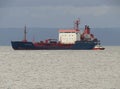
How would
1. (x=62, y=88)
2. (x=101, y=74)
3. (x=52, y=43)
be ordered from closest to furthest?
(x=62, y=88) → (x=101, y=74) → (x=52, y=43)

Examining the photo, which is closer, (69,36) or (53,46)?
(53,46)

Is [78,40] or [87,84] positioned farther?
[78,40]

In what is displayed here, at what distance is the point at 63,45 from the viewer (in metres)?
169

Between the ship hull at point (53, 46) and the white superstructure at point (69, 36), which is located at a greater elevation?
the white superstructure at point (69, 36)

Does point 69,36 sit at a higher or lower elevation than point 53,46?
higher

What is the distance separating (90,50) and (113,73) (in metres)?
93.8

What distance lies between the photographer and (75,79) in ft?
240

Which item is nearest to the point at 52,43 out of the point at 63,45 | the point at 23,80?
the point at 63,45

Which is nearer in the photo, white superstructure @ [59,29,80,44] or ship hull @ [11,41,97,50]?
ship hull @ [11,41,97,50]

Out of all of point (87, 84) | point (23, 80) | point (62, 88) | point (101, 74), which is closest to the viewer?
point (62, 88)

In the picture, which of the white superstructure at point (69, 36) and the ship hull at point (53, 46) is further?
the white superstructure at point (69, 36)

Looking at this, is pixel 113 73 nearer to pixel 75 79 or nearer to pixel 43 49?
pixel 75 79

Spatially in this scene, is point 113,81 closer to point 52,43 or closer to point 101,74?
point 101,74

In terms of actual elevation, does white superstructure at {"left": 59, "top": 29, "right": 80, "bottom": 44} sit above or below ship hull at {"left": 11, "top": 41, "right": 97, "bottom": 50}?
above
